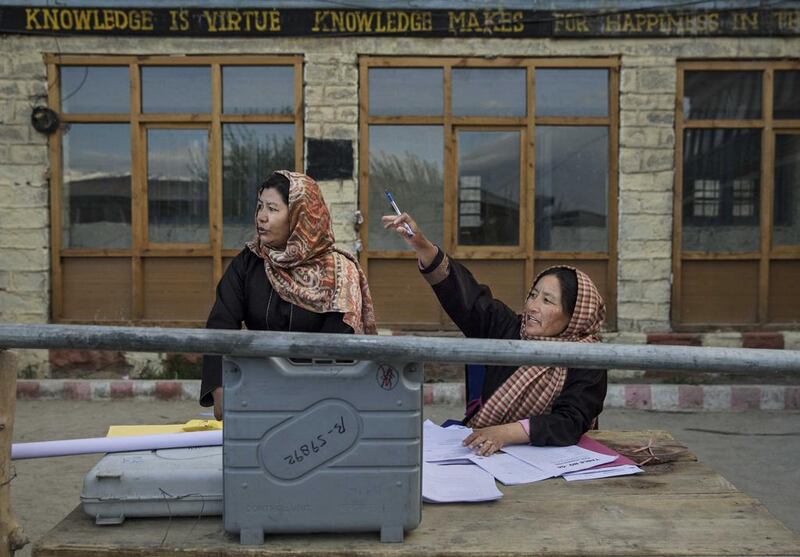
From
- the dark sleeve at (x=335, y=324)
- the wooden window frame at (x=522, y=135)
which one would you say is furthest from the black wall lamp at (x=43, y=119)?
the dark sleeve at (x=335, y=324)

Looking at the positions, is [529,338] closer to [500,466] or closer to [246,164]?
[500,466]

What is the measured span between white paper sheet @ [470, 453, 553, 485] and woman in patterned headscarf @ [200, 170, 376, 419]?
1.14 metres

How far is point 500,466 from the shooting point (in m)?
2.09

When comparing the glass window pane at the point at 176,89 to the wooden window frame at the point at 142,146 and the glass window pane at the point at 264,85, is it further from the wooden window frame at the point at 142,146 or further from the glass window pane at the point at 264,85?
the glass window pane at the point at 264,85

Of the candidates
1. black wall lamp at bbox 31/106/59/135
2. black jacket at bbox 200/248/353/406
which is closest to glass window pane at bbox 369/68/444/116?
black wall lamp at bbox 31/106/59/135

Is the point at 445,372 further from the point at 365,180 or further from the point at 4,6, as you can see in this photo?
the point at 4,6

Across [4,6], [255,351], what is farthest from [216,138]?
[255,351]

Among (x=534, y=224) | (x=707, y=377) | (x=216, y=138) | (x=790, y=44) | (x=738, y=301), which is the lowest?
(x=707, y=377)

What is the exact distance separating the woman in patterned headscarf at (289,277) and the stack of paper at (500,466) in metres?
0.94

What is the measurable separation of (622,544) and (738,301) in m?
7.22

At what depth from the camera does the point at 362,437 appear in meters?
1.53

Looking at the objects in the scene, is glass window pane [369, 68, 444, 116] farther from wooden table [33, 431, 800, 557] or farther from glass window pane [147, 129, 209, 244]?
wooden table [33, 431, 800, 557]

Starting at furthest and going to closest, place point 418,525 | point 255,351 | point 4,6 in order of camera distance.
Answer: point 4,6 → point 418,525 → point 255,351

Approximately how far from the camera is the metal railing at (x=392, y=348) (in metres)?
1.46
